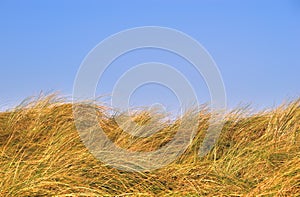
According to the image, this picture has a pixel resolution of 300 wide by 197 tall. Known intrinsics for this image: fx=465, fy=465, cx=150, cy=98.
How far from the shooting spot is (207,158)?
4250mm

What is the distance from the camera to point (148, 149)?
445cm

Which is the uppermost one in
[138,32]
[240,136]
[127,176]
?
[138,32]

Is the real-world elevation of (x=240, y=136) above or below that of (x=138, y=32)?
below

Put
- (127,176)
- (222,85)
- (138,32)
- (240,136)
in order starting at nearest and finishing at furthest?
1. (127,176)
2. (240,136)
3. (222,85)
4. (138,32)

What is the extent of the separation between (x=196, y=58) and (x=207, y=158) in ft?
5.03

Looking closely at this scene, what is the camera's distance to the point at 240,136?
16.0 feet

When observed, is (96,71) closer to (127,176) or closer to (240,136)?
(240,136)

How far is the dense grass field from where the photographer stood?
10.5 ft

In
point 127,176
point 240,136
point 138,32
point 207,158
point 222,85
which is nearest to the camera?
point 127,176

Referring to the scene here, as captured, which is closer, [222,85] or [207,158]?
[207,158]

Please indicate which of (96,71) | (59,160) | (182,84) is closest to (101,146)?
(59,160)

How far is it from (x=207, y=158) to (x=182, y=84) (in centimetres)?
149

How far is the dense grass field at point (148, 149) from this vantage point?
321cm

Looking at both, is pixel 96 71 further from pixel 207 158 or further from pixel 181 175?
pixel 181 175
